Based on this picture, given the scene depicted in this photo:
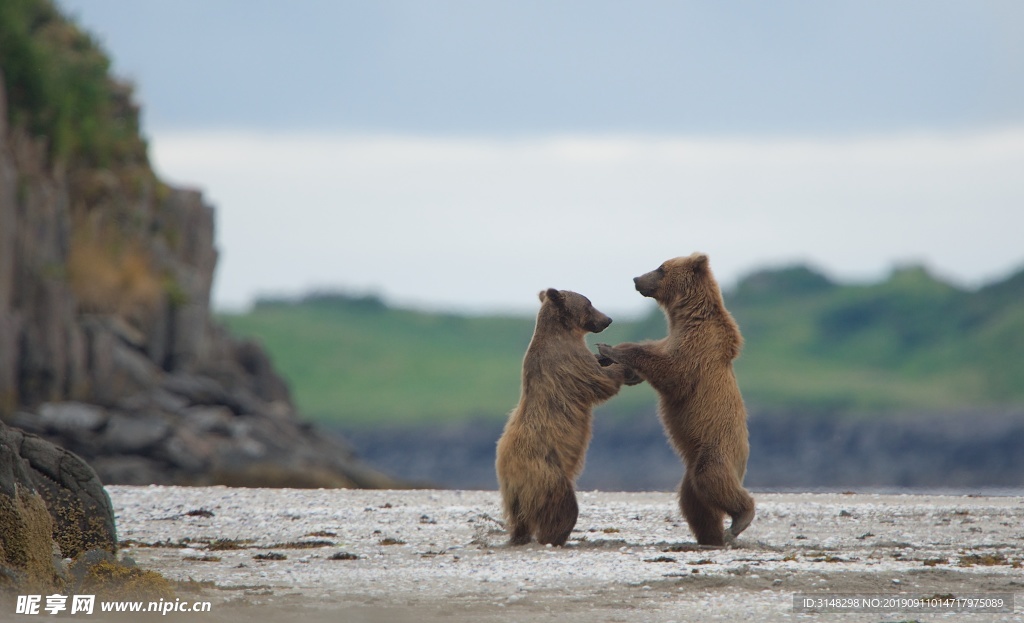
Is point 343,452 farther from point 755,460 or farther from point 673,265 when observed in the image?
point 755,460

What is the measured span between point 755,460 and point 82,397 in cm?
3924

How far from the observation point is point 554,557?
987 centimetres

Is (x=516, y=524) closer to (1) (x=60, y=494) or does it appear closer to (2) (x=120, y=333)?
(1) (x=60, y=494)

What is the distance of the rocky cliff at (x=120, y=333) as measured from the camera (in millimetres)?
25812

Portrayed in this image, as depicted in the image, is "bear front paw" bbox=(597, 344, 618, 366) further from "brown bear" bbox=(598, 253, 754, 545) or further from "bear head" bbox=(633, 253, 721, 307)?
"bear head" bbox=(633, 253, 721, 307)

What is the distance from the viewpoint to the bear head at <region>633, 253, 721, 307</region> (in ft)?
36.0

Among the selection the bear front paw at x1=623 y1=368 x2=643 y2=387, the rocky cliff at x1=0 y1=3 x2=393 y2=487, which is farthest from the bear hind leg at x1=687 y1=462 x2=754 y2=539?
the rocky cliff at x1=0 y1=3 x2=393 y2=487

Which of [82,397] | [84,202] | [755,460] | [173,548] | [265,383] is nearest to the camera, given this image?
[173,548]

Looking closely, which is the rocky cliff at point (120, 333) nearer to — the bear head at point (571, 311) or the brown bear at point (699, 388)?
the bear head at point (571, 311)

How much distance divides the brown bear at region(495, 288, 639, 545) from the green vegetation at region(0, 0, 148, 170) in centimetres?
2316

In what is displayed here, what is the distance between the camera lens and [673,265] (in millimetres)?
11148

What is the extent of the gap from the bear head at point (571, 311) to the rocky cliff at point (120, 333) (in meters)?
13.8

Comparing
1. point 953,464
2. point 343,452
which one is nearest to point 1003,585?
point 343,452

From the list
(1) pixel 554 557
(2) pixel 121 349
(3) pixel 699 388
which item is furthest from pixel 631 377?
(2) pixel 121 349
